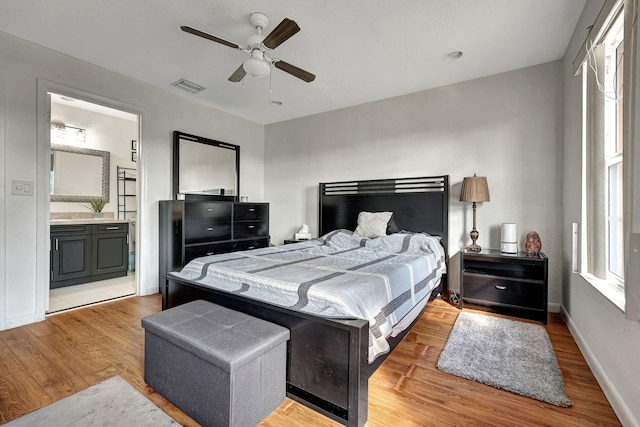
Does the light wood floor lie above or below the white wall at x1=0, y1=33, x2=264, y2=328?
below

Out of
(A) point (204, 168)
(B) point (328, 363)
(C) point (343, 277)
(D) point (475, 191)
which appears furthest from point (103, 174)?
(D) point (475, 191)

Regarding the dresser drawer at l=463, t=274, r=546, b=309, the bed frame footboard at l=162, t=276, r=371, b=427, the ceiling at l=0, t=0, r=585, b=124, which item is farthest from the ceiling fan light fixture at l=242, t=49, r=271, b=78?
the dresser drawer at l=463, t=274, r=546, b=309

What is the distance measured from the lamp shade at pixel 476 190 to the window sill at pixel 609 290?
3.89 ft

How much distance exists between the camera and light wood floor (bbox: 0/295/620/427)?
152 cm

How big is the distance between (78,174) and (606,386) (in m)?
6.49

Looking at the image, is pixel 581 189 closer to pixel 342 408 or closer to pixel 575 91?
pixel 575 91

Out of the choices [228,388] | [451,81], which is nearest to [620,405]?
[228,388]

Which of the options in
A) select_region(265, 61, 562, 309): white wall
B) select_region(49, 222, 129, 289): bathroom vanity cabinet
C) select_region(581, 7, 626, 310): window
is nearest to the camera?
select_region(581, 7, 626, 310): window

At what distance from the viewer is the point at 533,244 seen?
9.75ft

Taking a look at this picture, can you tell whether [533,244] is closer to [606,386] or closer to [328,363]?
[606,386]

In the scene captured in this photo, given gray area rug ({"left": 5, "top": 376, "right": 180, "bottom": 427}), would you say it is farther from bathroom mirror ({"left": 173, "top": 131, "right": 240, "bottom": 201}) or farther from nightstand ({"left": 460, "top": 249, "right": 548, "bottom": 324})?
bathroom mirror ({"left": 173, "top": 131, "right": 240, "bottom": 201})

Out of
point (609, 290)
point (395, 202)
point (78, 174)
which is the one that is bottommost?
point (609, 290)

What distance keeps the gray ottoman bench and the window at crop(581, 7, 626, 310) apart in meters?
2.07

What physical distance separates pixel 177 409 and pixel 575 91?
378 cm
